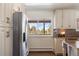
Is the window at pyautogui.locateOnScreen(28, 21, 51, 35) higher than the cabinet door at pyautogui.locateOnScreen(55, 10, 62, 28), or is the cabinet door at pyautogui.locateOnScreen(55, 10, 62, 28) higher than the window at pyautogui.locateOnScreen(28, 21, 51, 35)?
the cabinet door at pyautogui.locateOnScreen(55, 10, 62, 28)

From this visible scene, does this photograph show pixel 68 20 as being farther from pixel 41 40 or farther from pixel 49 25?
pixel 41 40

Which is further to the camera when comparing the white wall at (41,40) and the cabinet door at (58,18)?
the white wall at (41,40)

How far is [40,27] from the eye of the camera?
7.81 meters

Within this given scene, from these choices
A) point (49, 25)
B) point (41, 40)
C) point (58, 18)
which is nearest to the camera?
point (58, 18)

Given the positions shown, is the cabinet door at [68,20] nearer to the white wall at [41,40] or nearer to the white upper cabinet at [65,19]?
the white upper cabinet at [65,19]

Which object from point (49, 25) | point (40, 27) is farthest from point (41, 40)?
point (49, 25)

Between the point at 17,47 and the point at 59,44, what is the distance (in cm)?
296

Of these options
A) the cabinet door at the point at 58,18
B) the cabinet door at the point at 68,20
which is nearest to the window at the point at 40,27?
the cabinet door at the point at 58,18

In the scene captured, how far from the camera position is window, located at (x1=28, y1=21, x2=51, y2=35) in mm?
7688

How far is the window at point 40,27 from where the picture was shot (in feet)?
25.2

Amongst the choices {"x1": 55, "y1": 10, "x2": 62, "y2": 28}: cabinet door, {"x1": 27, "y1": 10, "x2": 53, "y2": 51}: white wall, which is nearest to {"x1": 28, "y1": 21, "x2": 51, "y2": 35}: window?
{"x1": 27, "y1": 10, "x2": 53, "y2": 51}: white wall

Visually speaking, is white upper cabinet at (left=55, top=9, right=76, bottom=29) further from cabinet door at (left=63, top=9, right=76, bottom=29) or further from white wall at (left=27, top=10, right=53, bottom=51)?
white wall at (left=27, top=10, right=53, bottom=51)

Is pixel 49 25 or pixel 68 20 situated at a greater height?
pixel 68 20

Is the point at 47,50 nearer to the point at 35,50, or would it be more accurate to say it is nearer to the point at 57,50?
the point at 35,50
